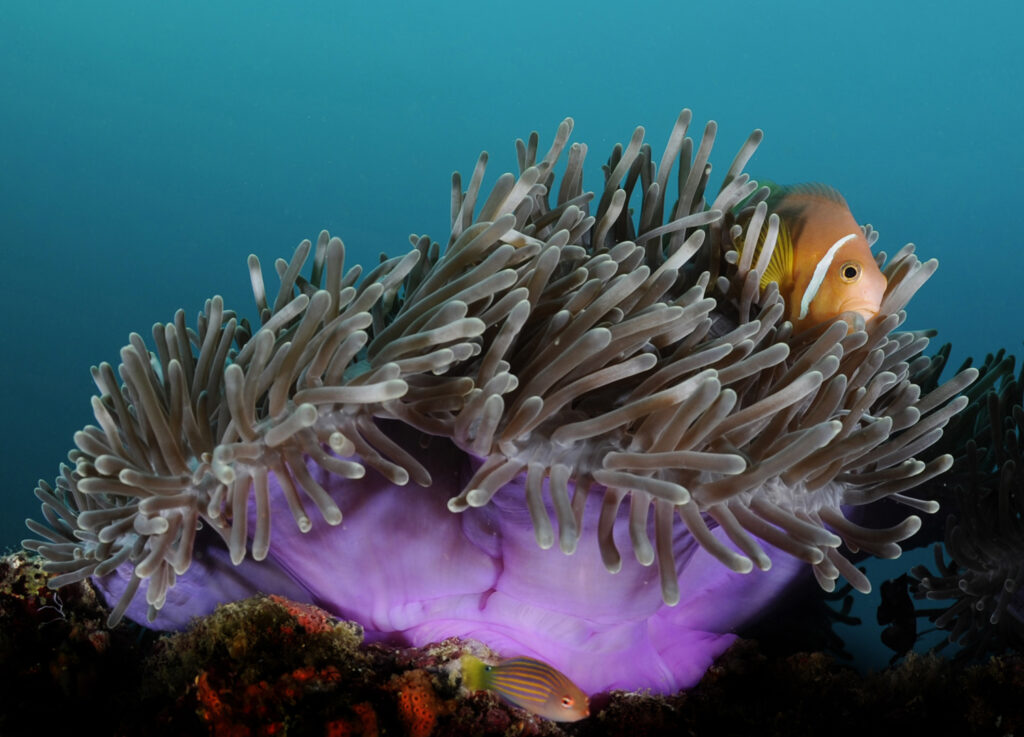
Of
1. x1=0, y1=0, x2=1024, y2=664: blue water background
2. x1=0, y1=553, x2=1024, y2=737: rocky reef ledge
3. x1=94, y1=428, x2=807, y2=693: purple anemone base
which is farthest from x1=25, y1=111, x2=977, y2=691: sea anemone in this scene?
x1=0, y1=0, x2=1024, y2=664: blue water background

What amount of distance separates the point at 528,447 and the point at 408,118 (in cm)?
4877

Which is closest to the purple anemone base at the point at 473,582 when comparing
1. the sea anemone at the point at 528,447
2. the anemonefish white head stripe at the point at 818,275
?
the sea anemone at the point at 528,447

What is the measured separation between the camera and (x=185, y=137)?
3691 cm

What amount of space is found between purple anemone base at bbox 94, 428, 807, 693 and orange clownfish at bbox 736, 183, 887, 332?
567mm

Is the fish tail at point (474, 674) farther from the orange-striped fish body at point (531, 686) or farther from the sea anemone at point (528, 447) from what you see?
the sea anemone at point (528, 447)

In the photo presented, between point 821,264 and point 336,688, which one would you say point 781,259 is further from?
point 336,688

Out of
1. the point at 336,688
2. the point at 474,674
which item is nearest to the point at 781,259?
the point at 474,674

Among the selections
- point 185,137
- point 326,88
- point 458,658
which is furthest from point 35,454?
point 326,88

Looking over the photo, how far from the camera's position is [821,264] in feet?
4.85

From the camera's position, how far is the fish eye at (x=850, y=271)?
1450mm

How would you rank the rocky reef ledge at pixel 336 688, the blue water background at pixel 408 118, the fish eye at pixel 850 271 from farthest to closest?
1. the blue water background at pixel 408 118
2. the fish eye at pixel 850 271
3. the rocky reef ledge at pixel 336 688

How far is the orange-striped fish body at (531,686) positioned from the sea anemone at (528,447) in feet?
0.51

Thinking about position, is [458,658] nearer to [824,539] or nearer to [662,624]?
[662,624]

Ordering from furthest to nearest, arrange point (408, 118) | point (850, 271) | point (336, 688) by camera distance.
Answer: point (408, 118)
point (850, 271)
point (336, 688)
